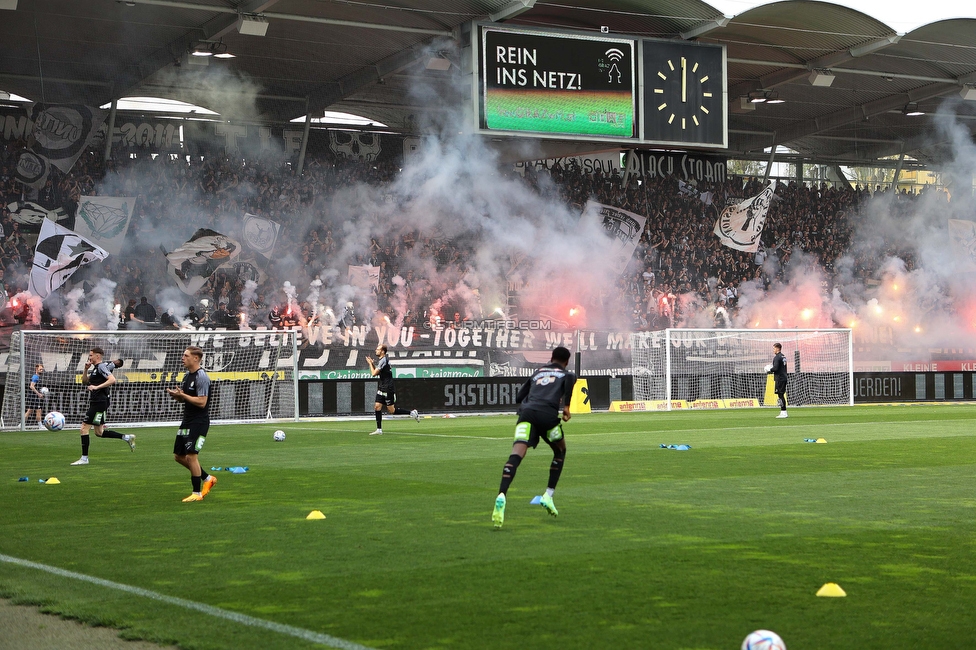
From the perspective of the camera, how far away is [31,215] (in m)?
33.2

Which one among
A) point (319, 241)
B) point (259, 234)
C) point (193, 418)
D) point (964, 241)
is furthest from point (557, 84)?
point (964, 241)

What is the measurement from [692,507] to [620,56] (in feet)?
70.6

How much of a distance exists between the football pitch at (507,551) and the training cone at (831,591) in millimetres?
61

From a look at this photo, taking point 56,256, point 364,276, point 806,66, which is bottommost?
point 364,276

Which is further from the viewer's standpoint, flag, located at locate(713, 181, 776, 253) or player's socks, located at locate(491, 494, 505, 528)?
flag, located at locate(713, 181, 776, 253)

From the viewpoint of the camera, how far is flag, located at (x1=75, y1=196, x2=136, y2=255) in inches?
1331

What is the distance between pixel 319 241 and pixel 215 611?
31.4 m

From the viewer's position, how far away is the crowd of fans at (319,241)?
33750 mm

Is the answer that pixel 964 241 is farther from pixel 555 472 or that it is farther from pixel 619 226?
pixel 555 472

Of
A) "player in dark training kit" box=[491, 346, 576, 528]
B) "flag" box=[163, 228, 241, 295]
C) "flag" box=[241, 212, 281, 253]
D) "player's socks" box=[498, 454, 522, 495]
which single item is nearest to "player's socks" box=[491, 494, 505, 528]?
"player's socks" box=[498, 454, 522, 495]

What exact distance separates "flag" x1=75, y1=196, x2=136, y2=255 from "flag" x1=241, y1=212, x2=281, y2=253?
12.1 feet

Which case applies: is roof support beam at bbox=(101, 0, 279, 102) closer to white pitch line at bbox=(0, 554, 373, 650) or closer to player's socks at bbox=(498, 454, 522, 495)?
player's socks at bbox=(498, 454, 522, 495)

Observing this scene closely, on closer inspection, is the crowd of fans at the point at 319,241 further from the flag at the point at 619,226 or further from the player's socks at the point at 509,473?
the player's socks at the point at 509,473

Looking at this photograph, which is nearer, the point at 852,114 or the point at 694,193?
the point at 694,193
